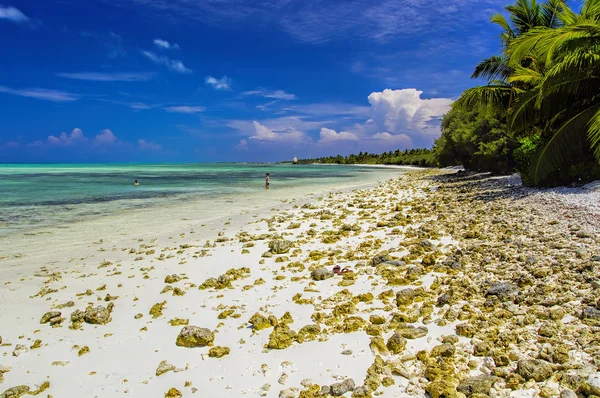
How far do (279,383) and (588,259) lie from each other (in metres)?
5.25

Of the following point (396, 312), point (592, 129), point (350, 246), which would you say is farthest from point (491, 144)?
point (396, 312)

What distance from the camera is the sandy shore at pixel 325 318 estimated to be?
3.70 metres

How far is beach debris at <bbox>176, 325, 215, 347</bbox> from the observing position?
4602 mm

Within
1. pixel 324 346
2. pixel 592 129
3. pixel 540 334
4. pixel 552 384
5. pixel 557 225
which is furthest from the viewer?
pixel 592 129

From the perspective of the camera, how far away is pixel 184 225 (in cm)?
1395

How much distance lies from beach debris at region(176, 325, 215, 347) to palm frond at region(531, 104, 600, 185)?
12833 millimetres

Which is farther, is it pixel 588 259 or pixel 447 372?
Answer: pixel 588 259

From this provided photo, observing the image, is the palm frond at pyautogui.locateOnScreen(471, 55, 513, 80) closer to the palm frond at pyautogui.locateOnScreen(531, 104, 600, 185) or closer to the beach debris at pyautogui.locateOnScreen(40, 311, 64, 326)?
the palm frond at pyautogui.locateOnScreen(531, 104, 600, 185)

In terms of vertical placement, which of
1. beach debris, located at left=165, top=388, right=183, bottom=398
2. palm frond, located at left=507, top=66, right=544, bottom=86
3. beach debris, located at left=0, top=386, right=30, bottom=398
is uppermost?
palm frond, located at left=507, top=66, right=544, bottom=86

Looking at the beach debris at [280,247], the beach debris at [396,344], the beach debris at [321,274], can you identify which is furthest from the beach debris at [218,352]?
the beach debris at [280,247]

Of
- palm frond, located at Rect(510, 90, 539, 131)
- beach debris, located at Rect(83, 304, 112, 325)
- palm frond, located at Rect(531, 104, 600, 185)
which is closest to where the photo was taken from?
beach debris, located at Rect(83, 304, 112, 325)

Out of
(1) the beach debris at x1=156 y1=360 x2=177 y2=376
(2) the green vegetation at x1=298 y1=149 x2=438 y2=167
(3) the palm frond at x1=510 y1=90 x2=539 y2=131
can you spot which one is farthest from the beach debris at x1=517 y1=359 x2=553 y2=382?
(2) the green vegetation at x1=298 y1=149 x2=438 y2=167

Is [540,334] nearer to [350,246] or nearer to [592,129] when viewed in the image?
[350,246]

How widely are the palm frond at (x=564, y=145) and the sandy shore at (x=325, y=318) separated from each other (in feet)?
12.7
